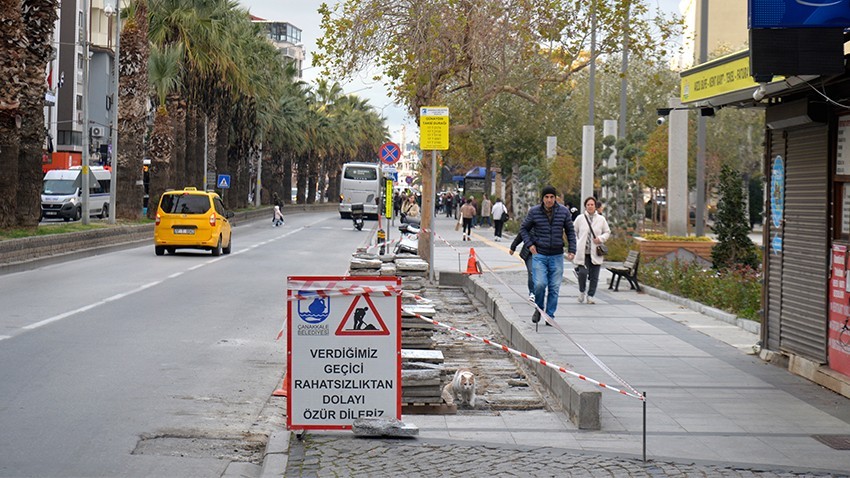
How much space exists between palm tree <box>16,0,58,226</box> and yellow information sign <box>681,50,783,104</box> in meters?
20.8

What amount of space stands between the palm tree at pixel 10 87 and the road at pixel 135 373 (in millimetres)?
6498

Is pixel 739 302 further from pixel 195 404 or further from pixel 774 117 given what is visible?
pixel 195 404

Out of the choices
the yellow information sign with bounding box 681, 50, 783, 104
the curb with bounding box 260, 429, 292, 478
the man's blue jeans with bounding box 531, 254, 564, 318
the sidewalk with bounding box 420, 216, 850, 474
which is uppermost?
the yellow information sign with bounding box 681, 50, 783, 104

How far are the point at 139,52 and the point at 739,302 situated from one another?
31929mm

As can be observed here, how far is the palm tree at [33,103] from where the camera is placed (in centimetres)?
3041

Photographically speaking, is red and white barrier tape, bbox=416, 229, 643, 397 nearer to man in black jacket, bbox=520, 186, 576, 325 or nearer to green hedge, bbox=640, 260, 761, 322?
man in black jacket, bbox=520, 186, 576, 325

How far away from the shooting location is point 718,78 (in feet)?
40.8

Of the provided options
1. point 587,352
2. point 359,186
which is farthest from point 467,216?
point 587,352

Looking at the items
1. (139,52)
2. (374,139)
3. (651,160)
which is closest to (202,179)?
(139,52)

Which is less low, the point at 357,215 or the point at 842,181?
the point at 842,181

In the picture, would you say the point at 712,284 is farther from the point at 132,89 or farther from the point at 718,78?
the point at 132,89

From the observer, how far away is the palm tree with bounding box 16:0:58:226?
30.4m

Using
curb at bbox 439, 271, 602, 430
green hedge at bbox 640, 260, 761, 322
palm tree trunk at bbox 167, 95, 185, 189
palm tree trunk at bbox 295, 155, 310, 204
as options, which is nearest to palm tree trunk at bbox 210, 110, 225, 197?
palm tree trunk at bbox 167, 95, 185, 189

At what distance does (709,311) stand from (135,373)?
9927 millimetres
